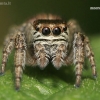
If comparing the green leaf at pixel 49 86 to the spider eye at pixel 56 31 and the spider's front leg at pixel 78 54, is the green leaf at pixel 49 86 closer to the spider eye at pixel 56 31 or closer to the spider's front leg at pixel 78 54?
the spider's front leg at pixel 78 54

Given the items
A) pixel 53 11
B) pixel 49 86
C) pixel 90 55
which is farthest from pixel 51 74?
pixel 53 11

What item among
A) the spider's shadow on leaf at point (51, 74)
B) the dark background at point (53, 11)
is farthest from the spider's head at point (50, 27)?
the dark background at point (53, 11)

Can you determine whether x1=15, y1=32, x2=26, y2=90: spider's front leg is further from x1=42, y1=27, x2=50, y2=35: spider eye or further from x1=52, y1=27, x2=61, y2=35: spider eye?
x1=52, y1=27, x2=61, y2=35: spider eye

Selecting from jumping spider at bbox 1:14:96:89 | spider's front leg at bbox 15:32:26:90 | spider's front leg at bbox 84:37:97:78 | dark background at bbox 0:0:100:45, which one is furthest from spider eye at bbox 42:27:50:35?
dark background at bbox 0:0:100:45

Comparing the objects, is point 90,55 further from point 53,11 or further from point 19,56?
point 53,11

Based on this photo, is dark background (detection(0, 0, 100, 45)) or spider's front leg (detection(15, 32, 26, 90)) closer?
spider's front leg (detection(15, 32, 26, 90))

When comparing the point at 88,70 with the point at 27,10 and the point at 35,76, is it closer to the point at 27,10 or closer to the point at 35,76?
the point at 35,76

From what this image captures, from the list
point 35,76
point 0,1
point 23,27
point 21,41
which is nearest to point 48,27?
point 21,41
